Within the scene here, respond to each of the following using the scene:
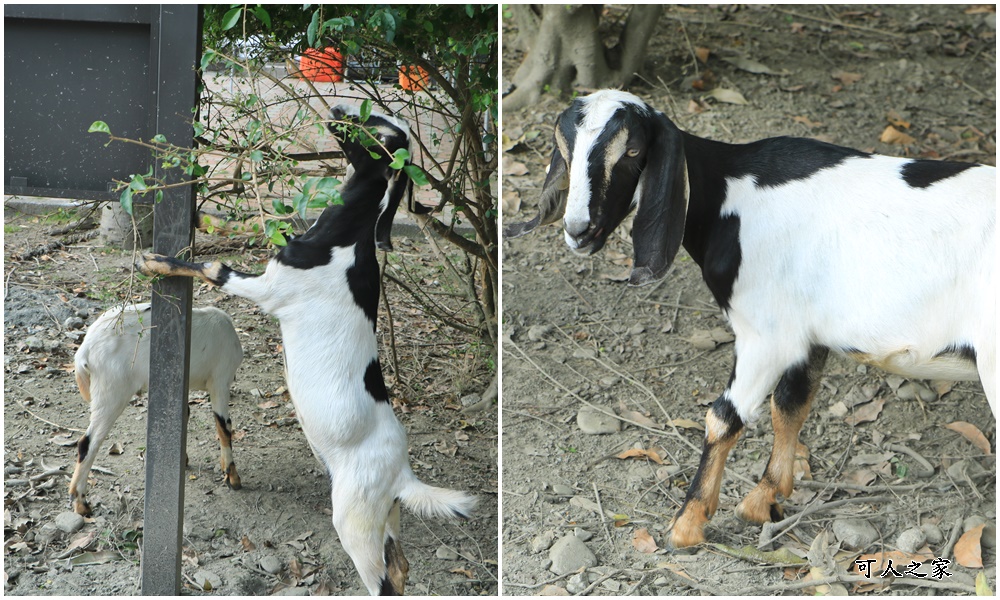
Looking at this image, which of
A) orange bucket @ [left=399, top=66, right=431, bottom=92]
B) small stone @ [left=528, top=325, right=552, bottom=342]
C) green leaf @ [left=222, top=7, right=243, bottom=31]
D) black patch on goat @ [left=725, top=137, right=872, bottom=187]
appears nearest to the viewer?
green leaf @ [left=222, top=7, right=243, bottom=31]

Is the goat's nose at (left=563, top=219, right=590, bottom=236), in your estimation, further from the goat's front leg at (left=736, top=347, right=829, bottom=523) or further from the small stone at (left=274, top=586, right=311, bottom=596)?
the small stone at (left=274, top=586, right=311, bottom=596)

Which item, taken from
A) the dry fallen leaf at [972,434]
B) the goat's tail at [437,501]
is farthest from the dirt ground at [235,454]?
the dry fallen leaf at [972,434]

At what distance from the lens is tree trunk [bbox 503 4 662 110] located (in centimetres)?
659

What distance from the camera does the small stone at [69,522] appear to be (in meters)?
3.93

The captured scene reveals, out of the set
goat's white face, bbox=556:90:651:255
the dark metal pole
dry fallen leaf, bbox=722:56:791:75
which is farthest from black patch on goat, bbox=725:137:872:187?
dry fallen leaf, bbox=722:56:791:75

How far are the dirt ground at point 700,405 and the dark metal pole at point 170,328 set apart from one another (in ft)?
4.40

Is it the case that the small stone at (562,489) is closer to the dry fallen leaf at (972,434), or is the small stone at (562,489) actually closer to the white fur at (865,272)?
the white fur at (865,272)

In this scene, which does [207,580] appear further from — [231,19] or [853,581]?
[853,581]

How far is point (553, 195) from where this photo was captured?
3.54 metres

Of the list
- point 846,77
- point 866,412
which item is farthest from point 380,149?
point 846,77

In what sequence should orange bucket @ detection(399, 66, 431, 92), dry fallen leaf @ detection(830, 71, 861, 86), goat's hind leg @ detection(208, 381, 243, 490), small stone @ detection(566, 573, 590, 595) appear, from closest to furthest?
small stone @ detection(566, 573, 590, 595) < orange bucket @ detection(399, 66, 431, 92) < goat's hind leg @ detection(208, 381, 243, 490) < dry fallen leaf @ detection(830, 71, 861, 86)

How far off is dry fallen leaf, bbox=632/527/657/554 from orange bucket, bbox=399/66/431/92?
222cm

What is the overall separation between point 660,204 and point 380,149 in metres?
1.02

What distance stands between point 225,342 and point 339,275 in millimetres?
1147
